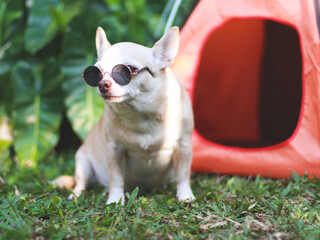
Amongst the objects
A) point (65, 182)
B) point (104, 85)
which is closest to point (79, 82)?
point (65, 182)

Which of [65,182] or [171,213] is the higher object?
[171,213]

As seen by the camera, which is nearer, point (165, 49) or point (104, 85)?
point (104, 85)

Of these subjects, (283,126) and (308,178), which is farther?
(283,126)

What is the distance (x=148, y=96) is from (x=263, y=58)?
2.11 meters

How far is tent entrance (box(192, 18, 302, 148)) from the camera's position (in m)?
3.46

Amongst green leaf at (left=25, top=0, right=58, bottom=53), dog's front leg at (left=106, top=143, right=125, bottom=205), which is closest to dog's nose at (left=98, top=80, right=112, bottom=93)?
dog's front leg at (left=106, top=143, right=125, bottom=205)

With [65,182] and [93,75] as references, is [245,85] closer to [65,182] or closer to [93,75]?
[65,182]

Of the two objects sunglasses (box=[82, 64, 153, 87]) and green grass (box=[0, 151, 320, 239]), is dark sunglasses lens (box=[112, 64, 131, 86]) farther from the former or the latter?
green grass (box=[0, 151, 320, 239])

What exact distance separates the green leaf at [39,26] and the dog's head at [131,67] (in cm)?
152

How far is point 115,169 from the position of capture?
80.7 inches

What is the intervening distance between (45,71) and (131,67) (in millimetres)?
1772

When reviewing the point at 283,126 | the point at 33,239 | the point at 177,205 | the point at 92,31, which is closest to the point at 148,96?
the point at 177,205

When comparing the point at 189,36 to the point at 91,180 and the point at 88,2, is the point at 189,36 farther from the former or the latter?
the point at 88,2

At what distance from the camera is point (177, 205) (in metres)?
1.88
